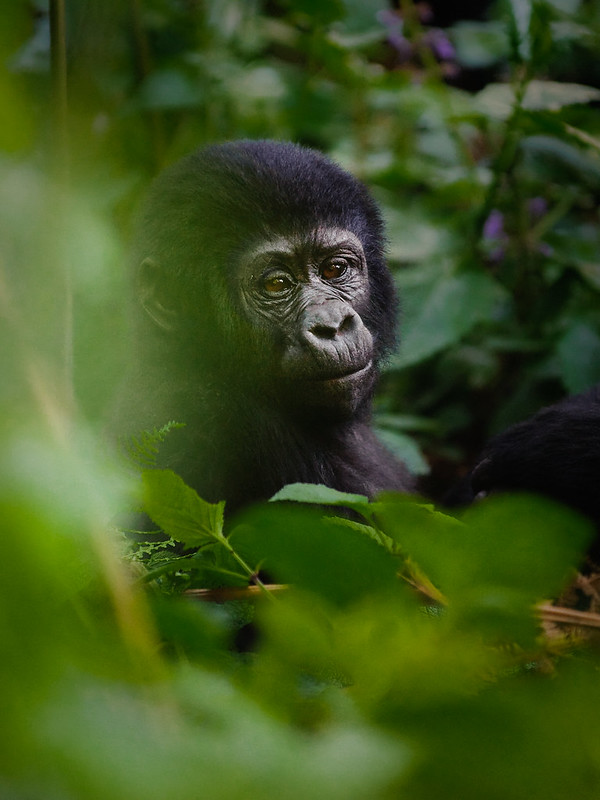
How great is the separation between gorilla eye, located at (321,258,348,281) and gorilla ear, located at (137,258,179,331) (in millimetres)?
525

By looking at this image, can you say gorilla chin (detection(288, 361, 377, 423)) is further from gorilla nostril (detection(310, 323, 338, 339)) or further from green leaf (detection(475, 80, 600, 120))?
green leaf (detection(475, 80, 600, 120))

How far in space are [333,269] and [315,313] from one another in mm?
322

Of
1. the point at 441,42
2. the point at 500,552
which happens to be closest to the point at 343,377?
the point at 500,552

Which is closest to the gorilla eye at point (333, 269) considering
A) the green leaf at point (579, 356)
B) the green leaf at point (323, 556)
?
the green leaf at point (579, 356)

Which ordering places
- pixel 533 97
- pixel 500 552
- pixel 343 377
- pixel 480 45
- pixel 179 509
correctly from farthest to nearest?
pixel 480 45 → pixel 533 97 → pixel 343 377 → pixel 179 509 → pixel 500 552

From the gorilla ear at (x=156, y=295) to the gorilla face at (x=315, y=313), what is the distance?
0.85 ft

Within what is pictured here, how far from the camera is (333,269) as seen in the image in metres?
2.83

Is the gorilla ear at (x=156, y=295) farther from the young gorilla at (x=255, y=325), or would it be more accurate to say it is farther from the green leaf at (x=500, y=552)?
the green leaf at (x=500, y=552)

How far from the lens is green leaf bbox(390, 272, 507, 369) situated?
12.8ft

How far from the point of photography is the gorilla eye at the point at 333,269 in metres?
2.81

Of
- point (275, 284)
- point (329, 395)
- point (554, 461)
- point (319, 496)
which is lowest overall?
point (319, 496)

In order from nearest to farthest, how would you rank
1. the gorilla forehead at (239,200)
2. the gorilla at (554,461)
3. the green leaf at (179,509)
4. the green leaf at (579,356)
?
the green leaf at (179,509)
the gorilla at (554,461)
the gorilla forehead at (239,200)
the green leaf at (579,356)

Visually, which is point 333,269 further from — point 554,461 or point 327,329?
point 554,461

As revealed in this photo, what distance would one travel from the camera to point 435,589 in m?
1.04
